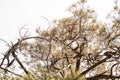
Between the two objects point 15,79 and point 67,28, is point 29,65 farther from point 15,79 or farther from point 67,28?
point 15,79

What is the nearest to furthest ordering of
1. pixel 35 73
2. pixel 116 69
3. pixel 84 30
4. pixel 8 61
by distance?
pixel 35 73 < pixel 8 61 < pixel 116 69 < pixel 84 30

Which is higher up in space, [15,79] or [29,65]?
[15,79]

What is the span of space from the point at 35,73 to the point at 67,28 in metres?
4.16

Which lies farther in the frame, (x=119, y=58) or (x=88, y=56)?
(x=88, y=56)

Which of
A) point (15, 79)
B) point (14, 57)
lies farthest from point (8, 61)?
point (15, 79)

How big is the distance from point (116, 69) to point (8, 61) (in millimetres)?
3238

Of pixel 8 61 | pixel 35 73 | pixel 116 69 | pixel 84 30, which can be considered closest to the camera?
pixel 35 73

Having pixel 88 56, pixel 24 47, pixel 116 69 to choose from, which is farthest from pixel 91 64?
pixel 24 47

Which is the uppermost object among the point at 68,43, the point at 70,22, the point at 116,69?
the point at 70,22

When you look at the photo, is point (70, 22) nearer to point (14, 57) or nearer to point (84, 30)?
point (84, 30)

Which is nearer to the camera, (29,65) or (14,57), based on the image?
(14,57)

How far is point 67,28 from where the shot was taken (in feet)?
30.5

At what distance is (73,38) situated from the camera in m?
9.32

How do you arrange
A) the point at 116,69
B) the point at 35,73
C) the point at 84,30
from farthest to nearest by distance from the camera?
1. the point at 84,30
2. the point at 116,69
3. the point at 35,73
